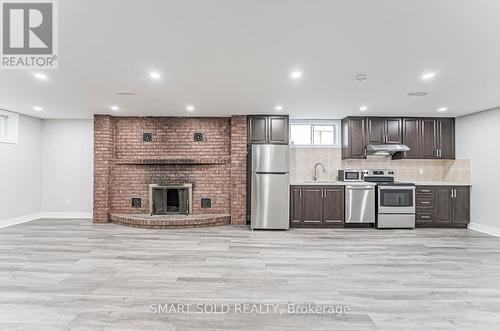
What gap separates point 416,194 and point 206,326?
562 centimetres

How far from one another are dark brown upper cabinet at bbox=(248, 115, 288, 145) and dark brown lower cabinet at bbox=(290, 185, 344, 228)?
1.18 m

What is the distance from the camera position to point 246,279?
319 cm

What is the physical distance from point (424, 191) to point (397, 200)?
672 mm

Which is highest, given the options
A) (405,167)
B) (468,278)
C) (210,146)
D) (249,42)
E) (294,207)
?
(249,42)

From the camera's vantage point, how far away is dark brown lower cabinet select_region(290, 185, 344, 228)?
6.16m

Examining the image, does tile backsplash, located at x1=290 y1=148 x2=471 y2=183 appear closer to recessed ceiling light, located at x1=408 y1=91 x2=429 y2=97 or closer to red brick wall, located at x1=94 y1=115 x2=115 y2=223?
recessed ceiling light, located at x1=408 y1=91 x2=429 y2=97

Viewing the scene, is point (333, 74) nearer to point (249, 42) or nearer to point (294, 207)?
point (249, 42)

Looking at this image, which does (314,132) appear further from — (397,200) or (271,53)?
(271,53)

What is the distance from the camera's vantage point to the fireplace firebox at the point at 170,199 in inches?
261

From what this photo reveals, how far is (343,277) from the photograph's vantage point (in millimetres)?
3273

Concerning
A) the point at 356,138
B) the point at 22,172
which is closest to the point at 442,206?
the point at 356,138

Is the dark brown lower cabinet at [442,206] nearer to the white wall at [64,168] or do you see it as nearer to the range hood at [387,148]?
the range hood at [387,148]

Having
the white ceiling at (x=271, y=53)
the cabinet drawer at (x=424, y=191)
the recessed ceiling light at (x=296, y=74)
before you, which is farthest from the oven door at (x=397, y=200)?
the recessed ceiling light at (x=296, y=74)

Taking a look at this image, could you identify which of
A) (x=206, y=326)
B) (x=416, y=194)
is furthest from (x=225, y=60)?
(x=416, y=194)
